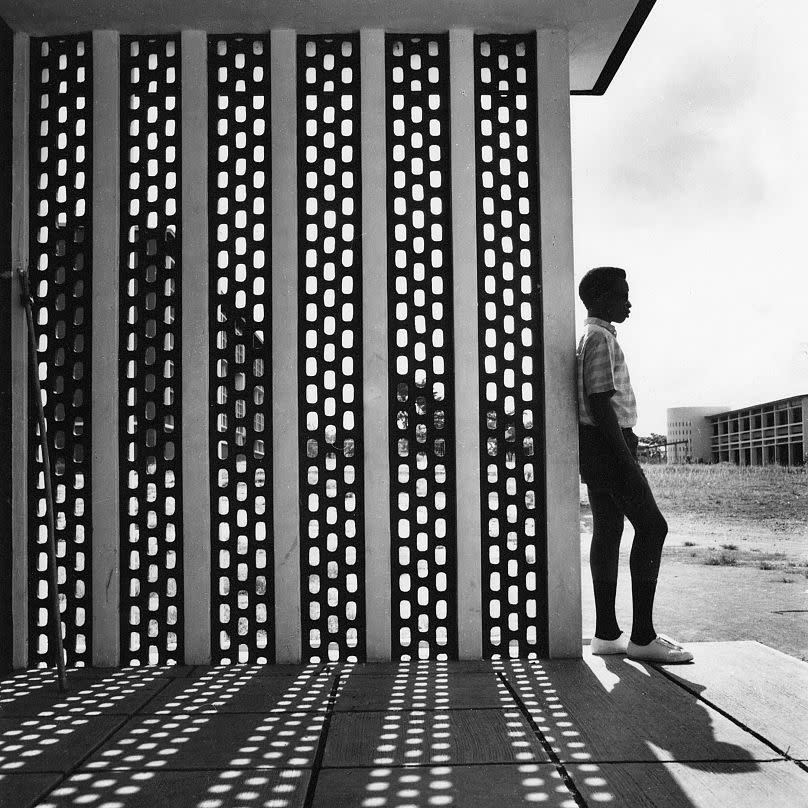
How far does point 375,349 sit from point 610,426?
102 centimetres

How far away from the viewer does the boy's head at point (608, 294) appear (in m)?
3.13

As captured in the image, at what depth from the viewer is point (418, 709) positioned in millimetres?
2361

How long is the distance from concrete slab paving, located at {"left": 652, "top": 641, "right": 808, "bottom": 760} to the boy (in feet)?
0.51

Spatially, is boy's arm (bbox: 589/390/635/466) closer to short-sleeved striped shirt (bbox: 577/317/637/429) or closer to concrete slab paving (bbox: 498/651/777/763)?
short-sleeved striped shirt (bbox: 577/317/637/429)

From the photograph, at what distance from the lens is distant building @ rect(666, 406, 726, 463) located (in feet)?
15.6

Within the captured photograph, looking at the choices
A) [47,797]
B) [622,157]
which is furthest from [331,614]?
[622,157]

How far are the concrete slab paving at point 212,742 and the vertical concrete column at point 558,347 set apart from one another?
1.21 m

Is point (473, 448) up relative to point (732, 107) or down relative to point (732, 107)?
down

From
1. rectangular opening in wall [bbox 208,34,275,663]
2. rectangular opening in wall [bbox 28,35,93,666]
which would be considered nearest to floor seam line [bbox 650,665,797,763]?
rectangular opening in wall [bbox 208,34,275,663]

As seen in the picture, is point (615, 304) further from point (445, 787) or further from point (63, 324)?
point (63, 324)

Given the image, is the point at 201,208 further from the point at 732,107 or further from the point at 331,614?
the point at 732,107

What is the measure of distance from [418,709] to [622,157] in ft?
9.69

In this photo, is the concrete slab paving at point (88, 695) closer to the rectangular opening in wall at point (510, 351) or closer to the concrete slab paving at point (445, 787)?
the concrete slab paving at point (445, 787)

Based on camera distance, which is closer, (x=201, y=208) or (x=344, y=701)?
(x=344, y=701)
